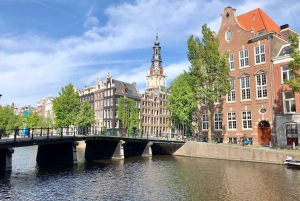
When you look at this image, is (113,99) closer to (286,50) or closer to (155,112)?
(155,112)

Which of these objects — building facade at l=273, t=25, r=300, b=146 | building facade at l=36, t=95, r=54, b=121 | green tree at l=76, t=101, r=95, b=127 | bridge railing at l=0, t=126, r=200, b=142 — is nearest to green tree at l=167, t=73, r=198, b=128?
bridge railing at l=0, t=126, r=200, b=142

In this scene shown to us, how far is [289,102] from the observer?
119ft

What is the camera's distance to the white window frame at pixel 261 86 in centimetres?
3919

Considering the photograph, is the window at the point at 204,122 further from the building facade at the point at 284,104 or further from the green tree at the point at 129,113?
the green tree at the point at 129,113

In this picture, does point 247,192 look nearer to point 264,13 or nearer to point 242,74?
point 242,74

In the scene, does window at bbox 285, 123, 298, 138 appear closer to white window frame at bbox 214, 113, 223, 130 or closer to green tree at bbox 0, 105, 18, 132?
white window frame at bbox 214, 113, 223, 130

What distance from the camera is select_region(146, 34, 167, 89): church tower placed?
118m

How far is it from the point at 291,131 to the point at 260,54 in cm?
1243

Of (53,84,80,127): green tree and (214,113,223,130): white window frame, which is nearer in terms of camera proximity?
(214,113,223,130): white window frame

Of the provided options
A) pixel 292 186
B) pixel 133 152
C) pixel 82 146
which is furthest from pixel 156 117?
pixel 292 186

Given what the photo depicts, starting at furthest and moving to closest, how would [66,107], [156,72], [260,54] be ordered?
[156,72] < [66,107] < [260,54]

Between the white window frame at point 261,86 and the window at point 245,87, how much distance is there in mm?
1536

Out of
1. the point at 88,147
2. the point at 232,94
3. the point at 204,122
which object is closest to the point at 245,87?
the point at 232,94

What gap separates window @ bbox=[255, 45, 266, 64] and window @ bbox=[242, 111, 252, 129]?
8203 millimetres
